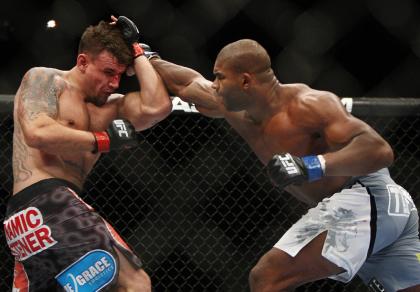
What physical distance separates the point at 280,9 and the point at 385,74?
2.08ft

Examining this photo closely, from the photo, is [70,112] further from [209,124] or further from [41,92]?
[209,124]

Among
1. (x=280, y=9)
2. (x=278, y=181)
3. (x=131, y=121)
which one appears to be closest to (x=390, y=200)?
(x=278, y=181)

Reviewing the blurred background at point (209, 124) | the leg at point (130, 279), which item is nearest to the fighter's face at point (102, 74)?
the leg at point (130, 279)

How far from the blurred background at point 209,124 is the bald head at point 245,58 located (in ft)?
3.15

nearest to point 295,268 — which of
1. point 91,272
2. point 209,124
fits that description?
point 91,272

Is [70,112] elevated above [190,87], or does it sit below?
below

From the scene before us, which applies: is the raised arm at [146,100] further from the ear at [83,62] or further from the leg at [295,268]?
the leg at [295,268]

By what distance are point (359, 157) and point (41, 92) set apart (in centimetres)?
87

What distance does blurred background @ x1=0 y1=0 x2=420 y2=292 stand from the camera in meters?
3.02

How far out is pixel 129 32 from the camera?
6.40 ft

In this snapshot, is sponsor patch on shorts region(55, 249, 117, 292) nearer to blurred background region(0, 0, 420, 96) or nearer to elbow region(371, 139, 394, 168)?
elbow region(371, 139, 394, 168)

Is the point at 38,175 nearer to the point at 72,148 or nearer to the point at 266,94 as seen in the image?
the point at 72,148

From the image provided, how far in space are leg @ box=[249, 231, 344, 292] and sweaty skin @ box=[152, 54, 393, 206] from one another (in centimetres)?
21

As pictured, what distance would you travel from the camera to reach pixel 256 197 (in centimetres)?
310
